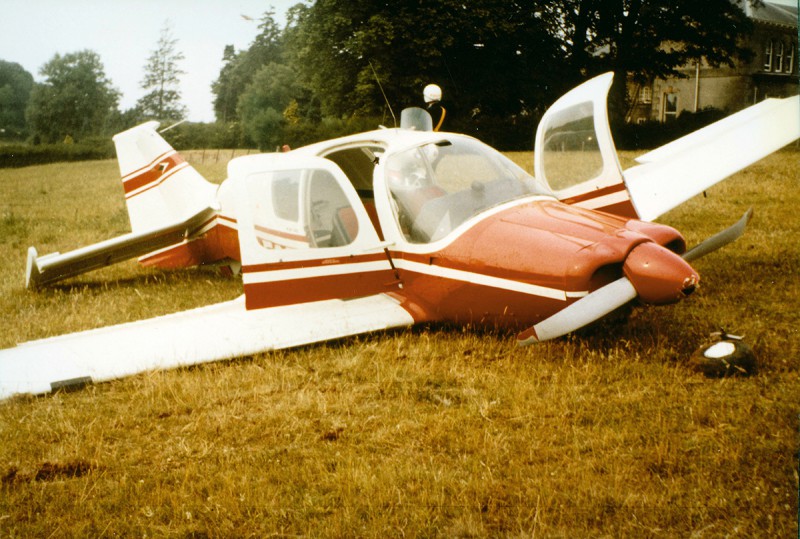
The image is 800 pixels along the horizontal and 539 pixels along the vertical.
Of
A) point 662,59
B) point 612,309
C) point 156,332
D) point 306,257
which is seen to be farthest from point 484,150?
point 662,59

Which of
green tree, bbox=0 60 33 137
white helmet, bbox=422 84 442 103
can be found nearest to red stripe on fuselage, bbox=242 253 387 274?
green tree, bbox=0 60 33 137

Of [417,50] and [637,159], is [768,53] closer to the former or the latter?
[637,159]

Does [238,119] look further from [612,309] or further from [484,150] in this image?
[612,309]

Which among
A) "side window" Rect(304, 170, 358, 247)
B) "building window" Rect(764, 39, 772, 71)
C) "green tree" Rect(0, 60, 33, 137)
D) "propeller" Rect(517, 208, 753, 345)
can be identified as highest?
"building window" Rect(764, 39, 772, 71)

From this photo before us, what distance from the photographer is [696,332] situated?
4965mm

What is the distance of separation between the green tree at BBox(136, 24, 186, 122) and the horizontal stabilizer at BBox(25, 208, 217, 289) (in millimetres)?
1204

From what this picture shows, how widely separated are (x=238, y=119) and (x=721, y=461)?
16.6 ft

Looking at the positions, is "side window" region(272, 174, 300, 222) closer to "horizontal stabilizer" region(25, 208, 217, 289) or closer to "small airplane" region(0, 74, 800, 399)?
"small airplane" region(0, 74, 800, 399)

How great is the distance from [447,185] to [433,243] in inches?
22.9

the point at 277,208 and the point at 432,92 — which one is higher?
the point at 432,92

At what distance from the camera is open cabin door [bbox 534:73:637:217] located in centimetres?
541

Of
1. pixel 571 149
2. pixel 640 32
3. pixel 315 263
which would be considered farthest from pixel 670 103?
pixel 315 263

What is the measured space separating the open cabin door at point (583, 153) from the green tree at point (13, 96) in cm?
392

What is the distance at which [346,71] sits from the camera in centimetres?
659
